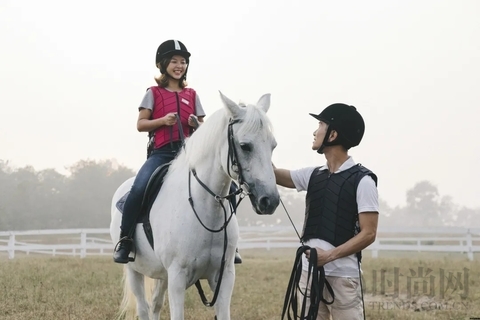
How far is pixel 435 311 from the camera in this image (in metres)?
7.61

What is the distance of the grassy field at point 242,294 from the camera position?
735 centimetres

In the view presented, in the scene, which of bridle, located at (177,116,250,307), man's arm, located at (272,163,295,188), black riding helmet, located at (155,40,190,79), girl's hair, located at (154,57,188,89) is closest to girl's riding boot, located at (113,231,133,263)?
bridle, located at (177,116,250,307)

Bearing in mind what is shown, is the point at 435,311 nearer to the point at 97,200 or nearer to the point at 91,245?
the point at 91,245

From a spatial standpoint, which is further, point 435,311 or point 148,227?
point 435,311

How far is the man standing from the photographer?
3.32 m

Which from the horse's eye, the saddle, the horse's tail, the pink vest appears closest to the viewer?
the horse's eye

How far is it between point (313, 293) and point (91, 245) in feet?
55.8

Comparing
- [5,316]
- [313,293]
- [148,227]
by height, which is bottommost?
[5,316]

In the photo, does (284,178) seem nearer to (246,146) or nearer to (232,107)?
(246,146)

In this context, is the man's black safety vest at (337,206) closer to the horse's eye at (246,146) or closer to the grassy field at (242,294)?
the horse's eye at (246,146)

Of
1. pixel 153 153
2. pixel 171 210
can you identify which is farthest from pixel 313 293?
pixel 153 153

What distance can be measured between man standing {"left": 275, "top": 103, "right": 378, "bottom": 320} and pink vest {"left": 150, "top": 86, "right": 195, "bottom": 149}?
1826 mm

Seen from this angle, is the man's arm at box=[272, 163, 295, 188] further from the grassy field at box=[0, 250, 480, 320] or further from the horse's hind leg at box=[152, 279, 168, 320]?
the grassy field at box=[0, 250, 480, 320]

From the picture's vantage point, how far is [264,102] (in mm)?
4156
